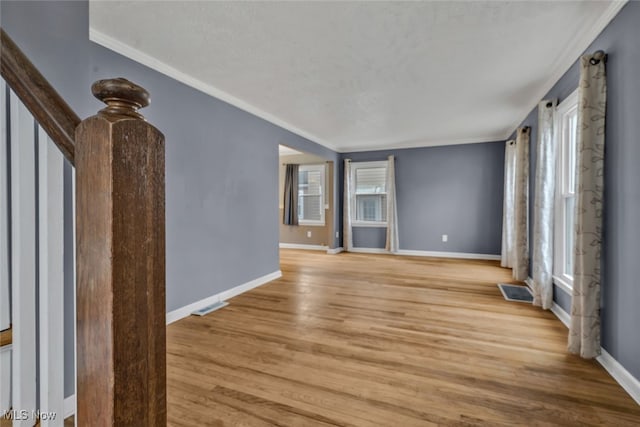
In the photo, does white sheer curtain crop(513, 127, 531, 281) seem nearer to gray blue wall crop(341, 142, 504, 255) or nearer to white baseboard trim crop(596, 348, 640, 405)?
gray blue wall crop(341, 142, 504, 255)

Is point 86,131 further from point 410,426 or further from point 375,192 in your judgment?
point 375,192

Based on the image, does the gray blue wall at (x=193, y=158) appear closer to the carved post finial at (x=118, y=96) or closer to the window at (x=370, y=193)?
the carved post finial at (x=118, y=96)

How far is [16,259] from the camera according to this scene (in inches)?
28.5

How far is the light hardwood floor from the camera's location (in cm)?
159

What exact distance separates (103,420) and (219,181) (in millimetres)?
3017

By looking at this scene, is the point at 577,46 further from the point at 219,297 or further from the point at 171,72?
the point at 219,297

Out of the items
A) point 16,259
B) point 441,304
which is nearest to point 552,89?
point 441,304

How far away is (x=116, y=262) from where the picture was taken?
21.4 inches

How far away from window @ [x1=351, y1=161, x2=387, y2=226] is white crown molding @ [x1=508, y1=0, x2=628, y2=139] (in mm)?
3668

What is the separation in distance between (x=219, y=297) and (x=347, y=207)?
4133 millimetres

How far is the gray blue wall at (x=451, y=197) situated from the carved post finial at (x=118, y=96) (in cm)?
638

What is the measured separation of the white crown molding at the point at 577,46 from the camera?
1966 mm

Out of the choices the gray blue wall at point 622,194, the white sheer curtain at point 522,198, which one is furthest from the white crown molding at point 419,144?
the gray blue wall at point 622,194

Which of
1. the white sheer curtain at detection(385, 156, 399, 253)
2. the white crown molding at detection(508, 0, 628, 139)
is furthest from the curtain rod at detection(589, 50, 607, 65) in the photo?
the white sheer curtain at detection(385, 156, 399, 253)
